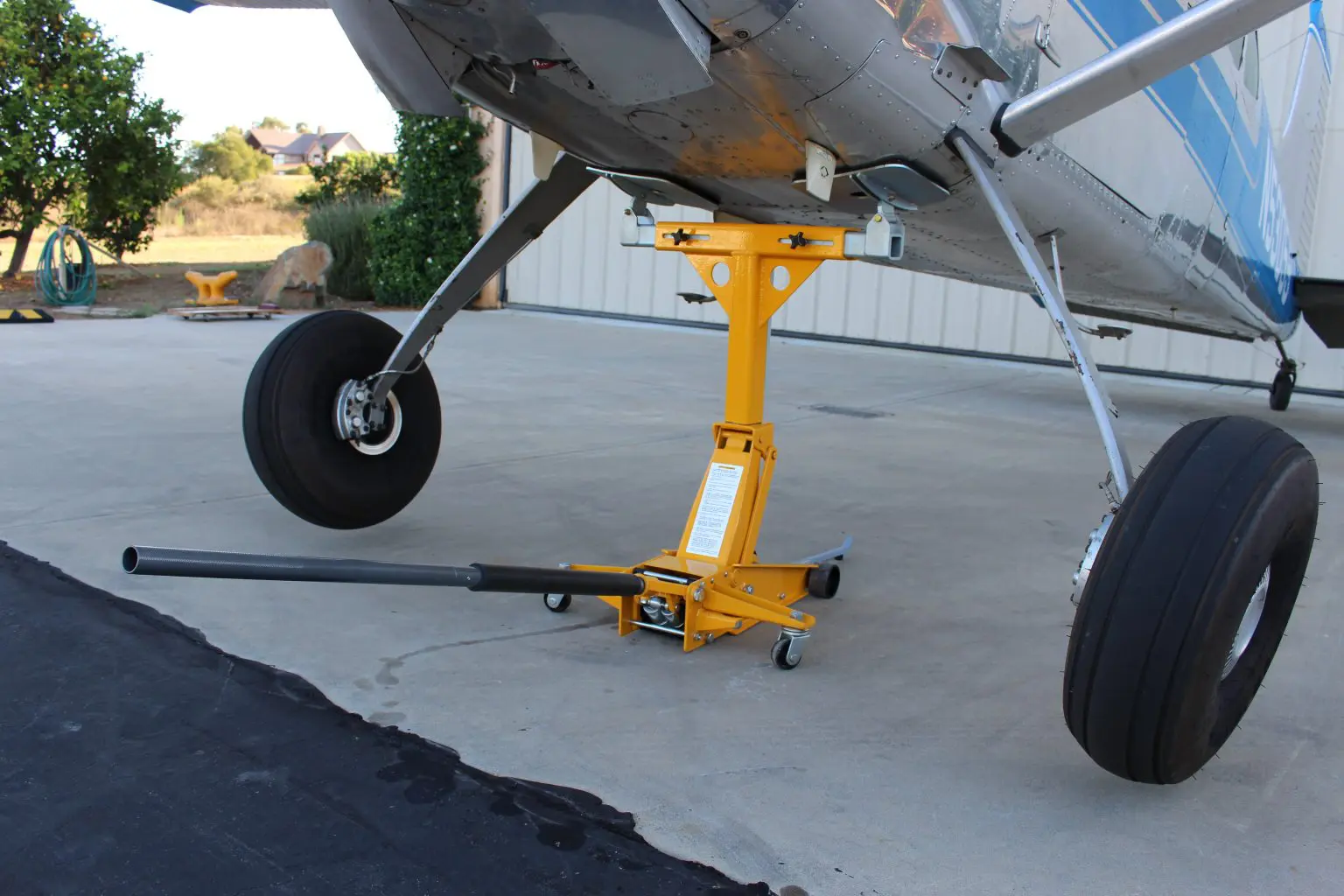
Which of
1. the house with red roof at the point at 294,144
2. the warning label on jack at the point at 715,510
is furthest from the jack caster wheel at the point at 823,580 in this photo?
the house with red roof at the point at 294,144

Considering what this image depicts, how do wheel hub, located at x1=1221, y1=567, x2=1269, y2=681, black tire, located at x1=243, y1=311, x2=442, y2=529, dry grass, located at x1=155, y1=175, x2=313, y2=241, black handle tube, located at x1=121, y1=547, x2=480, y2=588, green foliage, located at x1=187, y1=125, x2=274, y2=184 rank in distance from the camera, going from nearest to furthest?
black handle tube, located at x1=121, y1=547, x2=480, y2=588 → wheel hub, located at x1=1221, y1=567, x2=1269, y2=681 → black tire, located at x1=243, y1=311, x2=442, y2=529 → dry grass, located at x1=155, y1=175, x2=313, y2=241 → green foliage, located at x1=187, y1=125, x2=274, y2=184

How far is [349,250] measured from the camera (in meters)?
14.9

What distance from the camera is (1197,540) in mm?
2244

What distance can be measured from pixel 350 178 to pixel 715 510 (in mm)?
15275

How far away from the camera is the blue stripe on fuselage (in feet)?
10.8

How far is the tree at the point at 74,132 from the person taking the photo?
13586 mm

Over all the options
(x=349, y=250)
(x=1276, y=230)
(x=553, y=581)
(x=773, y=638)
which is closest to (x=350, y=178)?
(x=349, y=250)

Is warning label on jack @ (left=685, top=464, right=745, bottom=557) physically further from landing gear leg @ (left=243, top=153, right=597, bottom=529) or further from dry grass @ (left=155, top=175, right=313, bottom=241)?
dry grass @ (left=155, top=175, right=313, bottom=241)

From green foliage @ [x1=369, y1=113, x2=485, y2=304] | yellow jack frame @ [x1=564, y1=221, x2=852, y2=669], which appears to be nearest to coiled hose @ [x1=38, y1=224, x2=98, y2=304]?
green foliage @ [x1=369, y1=113, x2=485, y2=304]

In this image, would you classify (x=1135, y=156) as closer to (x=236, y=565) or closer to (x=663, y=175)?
(x=663, y=175)

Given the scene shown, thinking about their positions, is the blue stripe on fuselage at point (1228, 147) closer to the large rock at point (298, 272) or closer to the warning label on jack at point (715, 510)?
the warning label on jack at point (715, 510)

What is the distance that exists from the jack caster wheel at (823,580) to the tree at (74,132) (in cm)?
1296

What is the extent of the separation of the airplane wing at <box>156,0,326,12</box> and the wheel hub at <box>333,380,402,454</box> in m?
1.26

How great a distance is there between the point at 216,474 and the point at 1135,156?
3.96m
